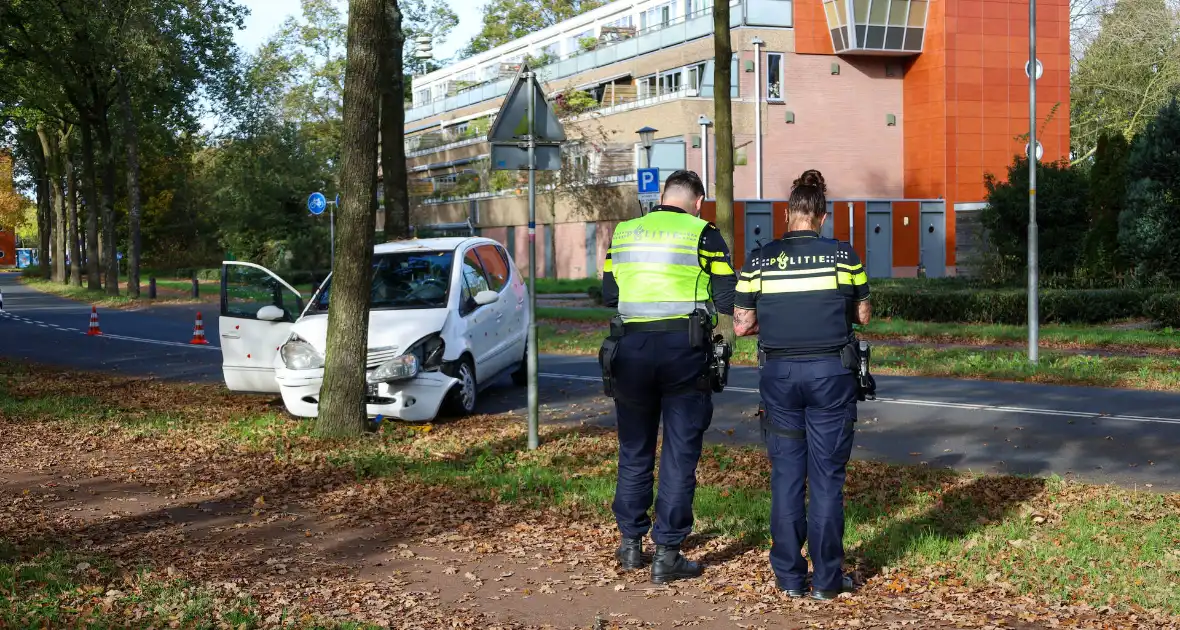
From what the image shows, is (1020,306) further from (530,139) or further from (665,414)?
(665,414)

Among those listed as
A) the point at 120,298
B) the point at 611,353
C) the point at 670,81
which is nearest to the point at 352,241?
the point at 611,353

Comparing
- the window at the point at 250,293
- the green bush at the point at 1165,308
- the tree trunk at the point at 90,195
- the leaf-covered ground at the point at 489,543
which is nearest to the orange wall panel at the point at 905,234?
the green bush at the point at 1165,308

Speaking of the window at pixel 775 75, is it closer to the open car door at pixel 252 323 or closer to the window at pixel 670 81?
the window at pixel 670 81

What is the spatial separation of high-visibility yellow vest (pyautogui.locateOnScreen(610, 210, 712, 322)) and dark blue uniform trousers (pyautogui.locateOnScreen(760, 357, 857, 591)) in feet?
1.94

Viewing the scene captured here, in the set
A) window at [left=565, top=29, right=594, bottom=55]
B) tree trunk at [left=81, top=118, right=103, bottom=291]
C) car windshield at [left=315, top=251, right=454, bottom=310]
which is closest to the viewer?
car windshield at [left=315, top=251, right=454, bottom=310]

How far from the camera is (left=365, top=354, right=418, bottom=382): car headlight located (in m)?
11.3

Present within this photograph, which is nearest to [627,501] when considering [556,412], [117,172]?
[556,412]

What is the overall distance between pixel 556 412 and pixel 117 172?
68923 mm

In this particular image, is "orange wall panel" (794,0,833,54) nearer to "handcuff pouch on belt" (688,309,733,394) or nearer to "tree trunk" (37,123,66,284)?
"tree trunk" (37,123,66,284)

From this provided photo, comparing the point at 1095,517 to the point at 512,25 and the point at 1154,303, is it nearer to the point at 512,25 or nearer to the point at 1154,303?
the point at 1154,303

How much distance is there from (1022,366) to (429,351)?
8570mm

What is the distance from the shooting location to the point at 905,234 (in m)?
50.1

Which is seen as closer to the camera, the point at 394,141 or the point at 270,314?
the point at 270,314

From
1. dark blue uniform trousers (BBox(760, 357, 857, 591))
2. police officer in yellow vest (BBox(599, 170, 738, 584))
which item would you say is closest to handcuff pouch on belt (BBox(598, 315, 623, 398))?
police officer in yellow vest (BBox(599, 170, 738, 584))
